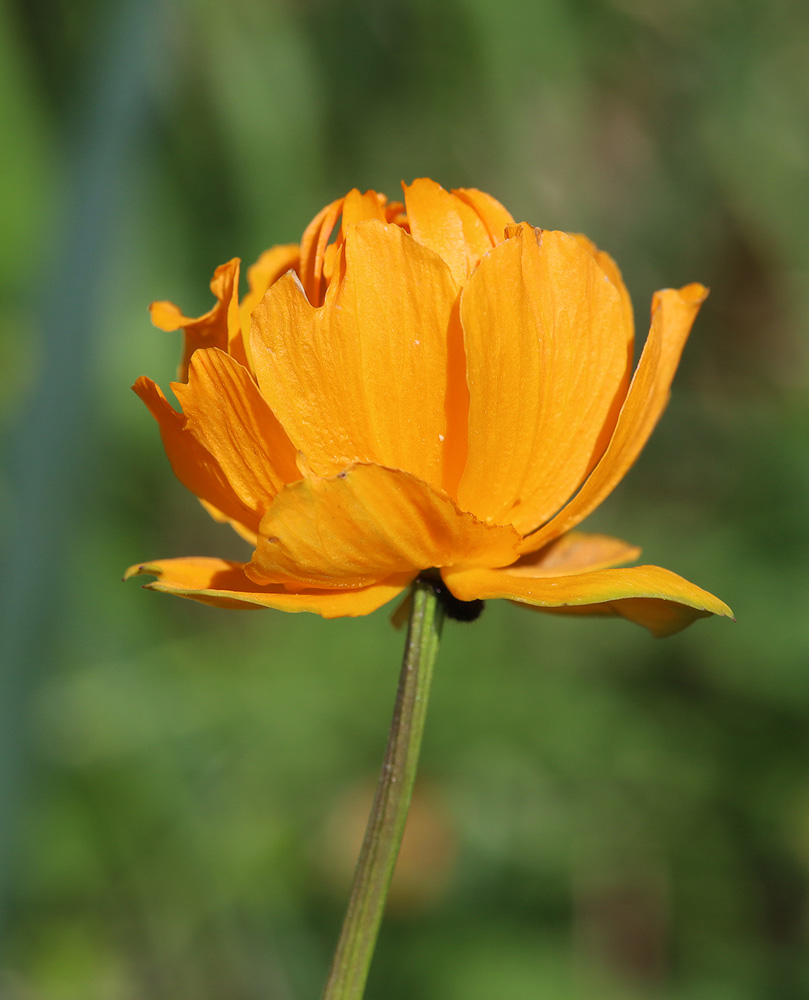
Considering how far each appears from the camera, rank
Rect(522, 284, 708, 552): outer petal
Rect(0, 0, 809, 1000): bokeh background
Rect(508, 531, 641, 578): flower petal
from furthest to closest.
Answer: Rect(0, 0, 809, 1000): bokeh background, Rect(508, 531, 641, 578): flower petal, Rect(522, 284, 708, 552): outer petal

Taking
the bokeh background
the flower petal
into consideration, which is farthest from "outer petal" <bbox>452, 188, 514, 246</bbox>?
the bokeh background

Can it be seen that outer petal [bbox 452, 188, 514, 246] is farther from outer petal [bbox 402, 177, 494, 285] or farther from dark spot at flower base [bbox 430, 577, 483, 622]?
dark spot at flower base [bbox 430, 577, 483, 622]

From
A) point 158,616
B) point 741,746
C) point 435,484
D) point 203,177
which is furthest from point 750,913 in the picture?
point 203,177

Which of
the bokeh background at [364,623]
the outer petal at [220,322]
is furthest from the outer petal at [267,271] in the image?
the bokeh background at [364,623]

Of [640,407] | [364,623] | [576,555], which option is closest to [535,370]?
[640,407]

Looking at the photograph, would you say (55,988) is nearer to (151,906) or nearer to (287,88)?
(151,906)

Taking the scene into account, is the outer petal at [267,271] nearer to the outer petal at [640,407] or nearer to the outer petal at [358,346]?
the outer petal at [358,346]
